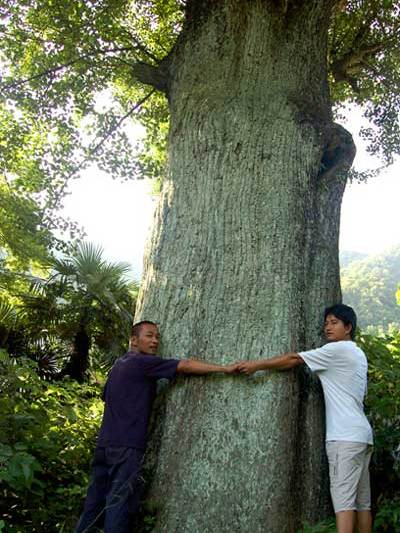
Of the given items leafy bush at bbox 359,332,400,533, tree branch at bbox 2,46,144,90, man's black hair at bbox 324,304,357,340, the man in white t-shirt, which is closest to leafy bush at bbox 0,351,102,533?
the man in white t-shirt

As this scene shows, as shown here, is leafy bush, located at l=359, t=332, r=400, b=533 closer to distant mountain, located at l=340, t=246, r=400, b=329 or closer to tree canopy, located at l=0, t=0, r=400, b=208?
tree canopy, located at l=0, t=0, r=400, b=208

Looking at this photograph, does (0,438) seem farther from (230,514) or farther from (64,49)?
(64,49)

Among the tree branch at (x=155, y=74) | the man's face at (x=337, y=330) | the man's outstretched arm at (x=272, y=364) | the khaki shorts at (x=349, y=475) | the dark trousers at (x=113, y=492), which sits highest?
the tree branch at (x=155, y=74)

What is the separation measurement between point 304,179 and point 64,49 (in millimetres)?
4742

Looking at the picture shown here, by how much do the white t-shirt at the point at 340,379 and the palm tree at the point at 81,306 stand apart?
5.77m

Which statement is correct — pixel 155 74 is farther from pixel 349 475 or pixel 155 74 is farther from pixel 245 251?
pixel 349 475

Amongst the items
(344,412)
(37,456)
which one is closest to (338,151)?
(344,412)

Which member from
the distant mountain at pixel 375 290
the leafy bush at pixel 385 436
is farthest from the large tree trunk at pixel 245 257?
the distant mountain at pixel 375 290

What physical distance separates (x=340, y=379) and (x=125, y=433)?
4.65 ft

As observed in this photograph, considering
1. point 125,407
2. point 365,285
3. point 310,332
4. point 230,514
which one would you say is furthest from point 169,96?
point 365,285

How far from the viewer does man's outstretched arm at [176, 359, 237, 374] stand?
363 cm

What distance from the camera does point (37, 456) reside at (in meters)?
4.27

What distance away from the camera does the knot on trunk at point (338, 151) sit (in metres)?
4.75

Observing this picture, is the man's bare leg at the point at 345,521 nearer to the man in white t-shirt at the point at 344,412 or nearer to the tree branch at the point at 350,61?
the man in white t-shirt at the point at 344,412
